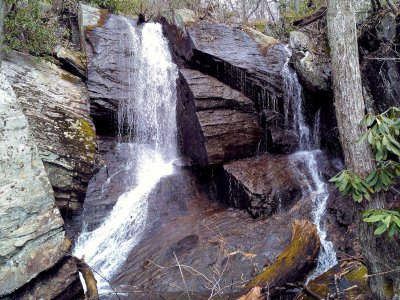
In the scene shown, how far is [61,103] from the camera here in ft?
27.3

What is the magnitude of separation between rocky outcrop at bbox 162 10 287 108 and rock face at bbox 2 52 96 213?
3453 millimetres

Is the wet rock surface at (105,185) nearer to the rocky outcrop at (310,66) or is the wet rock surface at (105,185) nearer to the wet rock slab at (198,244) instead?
the wet rock slab at (198,244)

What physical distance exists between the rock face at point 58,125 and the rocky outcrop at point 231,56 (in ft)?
11.3

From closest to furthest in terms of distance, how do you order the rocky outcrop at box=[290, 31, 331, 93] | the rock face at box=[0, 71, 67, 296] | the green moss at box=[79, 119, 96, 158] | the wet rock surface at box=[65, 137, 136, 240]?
the rock face at box=[0, 71, 67, 296], the green moss at box=[79, 119, 96, 158], the wet rock surface at box=[65, 137, 136, 240], the rocky outcrop at box=[290, 31, 331, 93]

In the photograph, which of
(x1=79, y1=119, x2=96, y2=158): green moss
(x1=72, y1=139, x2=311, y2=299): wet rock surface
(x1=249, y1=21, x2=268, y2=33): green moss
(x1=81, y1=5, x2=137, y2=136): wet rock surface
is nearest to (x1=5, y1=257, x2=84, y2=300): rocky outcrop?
(x1=72, y1=139, x2=311, y2=299): wet rock surface

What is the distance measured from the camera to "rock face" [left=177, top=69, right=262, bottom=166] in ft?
29.4

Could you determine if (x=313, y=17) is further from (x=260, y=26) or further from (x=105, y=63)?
(x=105, y=63)

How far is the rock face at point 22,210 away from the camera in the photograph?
5168 millimetres

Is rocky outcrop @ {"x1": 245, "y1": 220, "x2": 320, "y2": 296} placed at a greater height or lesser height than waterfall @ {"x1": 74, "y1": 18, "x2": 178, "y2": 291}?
lesser

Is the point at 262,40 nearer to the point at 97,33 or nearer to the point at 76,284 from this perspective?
the point at 97,33

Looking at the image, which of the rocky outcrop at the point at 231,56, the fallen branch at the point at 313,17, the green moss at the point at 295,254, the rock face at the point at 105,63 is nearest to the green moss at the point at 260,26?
the rocky outcrop at the point at 231,56

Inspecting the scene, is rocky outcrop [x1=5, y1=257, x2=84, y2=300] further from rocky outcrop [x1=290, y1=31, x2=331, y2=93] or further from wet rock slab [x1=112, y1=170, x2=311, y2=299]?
rocky outcrop [x1=290, y1=31, x2=331, y2=93]

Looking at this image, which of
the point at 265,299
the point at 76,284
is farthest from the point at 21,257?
the point at 265,299

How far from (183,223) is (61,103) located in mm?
3951
